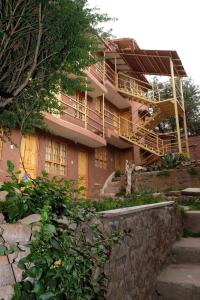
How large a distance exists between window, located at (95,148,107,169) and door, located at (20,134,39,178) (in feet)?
18.4

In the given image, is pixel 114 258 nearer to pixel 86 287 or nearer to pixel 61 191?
pixel 86 287

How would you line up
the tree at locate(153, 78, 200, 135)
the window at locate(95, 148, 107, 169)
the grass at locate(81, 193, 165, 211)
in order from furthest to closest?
1. the tree at locate(153, 78, 200, 135)
2. the window at locate(95, 148, 107, 169)
3. the grass at locate(81, 193, 165, 211)

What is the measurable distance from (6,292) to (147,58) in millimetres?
18442

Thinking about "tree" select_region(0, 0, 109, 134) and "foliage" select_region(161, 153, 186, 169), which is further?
"foliage" select_region(161, 153, 186, 169)

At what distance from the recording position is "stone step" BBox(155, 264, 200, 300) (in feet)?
15.2

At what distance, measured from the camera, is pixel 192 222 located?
7.48 metres

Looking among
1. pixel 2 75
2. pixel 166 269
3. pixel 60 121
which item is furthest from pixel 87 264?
pixel 60 121

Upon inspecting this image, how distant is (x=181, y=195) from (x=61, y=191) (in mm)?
8553

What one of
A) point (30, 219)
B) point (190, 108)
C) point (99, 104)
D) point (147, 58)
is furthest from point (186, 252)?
point (190, 108)

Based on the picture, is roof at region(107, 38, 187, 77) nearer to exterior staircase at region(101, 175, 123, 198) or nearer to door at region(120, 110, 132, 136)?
door at region(120, 110, 132, 136)

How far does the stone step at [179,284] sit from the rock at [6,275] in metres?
3.74

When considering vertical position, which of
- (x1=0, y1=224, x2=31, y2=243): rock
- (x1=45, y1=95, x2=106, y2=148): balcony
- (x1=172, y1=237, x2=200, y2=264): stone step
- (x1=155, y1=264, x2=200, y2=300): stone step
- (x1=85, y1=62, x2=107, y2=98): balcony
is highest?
(x1=85, y1=62, x2=107, y2=98): balcony

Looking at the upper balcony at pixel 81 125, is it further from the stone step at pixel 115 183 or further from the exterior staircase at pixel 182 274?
the exterior staircase at pixel 182 274

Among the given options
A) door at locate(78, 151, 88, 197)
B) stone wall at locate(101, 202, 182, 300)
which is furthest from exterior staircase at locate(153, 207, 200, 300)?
door at locate(78, 151, 88, 197)
